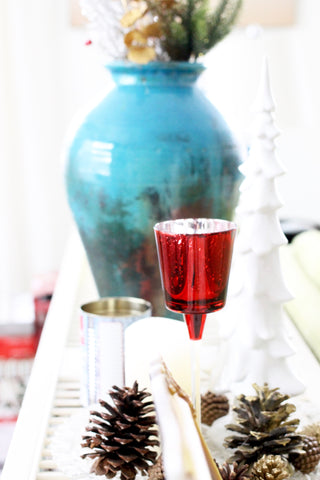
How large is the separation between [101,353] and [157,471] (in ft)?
0.65

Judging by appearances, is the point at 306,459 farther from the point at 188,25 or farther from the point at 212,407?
the point at 188,25

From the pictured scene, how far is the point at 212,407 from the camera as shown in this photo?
28.1 inches

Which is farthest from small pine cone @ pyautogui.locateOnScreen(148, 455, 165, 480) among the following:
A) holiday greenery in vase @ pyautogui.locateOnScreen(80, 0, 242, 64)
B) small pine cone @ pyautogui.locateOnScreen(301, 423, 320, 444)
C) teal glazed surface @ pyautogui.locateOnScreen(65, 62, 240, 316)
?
holiday greenery in vase @ pyautogui.locateOnScreen(80, 0, 242, 64)

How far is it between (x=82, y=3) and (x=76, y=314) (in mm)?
438

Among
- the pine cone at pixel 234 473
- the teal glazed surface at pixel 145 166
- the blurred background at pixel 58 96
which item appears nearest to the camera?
the pine cone at pixel 234 473

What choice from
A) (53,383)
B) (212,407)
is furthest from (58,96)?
(212,407)

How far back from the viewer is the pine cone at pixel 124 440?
58 cm

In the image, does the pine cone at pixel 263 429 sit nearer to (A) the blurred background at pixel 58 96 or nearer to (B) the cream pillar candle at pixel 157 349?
(B) the cream pillar candle at pixel 157 349

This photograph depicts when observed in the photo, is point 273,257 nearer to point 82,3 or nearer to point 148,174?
point 148,174

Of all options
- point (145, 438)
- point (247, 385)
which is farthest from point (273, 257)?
point (145, 438)

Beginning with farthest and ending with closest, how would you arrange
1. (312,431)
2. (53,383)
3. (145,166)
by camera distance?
1. (145,166)
2. (53,383)
3. (312,431)

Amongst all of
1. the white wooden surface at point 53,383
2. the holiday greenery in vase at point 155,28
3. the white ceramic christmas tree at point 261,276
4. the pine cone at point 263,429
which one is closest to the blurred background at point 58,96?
the white wooden surface at point 53,383

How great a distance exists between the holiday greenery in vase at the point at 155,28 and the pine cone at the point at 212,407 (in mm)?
454

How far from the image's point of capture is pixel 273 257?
726mm
